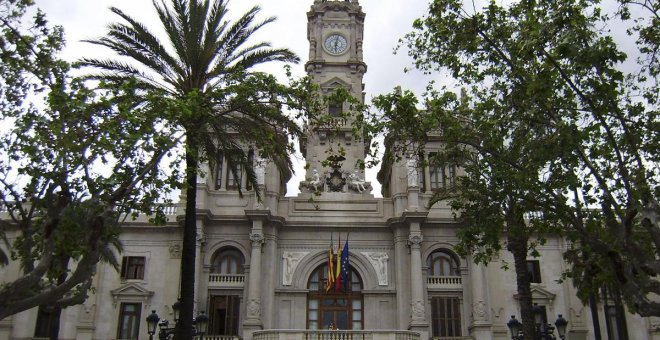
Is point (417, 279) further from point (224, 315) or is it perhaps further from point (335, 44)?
point (335, 44)

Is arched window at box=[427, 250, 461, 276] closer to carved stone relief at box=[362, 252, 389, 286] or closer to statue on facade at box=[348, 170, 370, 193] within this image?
carved stone relief at box=[362, 252, 389, 286]

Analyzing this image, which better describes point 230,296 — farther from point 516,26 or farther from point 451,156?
point 516,26

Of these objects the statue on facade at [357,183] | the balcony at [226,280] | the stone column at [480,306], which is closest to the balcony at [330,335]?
the stone column at [480,306]

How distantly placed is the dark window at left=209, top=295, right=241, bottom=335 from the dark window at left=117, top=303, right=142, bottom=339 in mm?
3705

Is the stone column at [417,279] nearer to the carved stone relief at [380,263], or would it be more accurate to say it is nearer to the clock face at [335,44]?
the carved stone relief at [380,263]

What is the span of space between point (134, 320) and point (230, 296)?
487cm

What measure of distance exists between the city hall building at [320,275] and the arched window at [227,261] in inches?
2.3

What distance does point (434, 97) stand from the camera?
2030 cm

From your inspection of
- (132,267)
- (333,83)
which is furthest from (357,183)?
(132,267)

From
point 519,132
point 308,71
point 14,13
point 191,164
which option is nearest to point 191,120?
point 191,164

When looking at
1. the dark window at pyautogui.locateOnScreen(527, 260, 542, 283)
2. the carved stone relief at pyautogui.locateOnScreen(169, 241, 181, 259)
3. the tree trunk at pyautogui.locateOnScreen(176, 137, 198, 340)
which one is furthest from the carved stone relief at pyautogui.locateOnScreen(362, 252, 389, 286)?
the tree trunk at pyautogui.locateOnScreen(176, 137, 198, 340)

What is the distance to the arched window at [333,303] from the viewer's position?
33.8m

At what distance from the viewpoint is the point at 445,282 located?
34.2 meters

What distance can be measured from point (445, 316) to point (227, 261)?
37.4 feet
